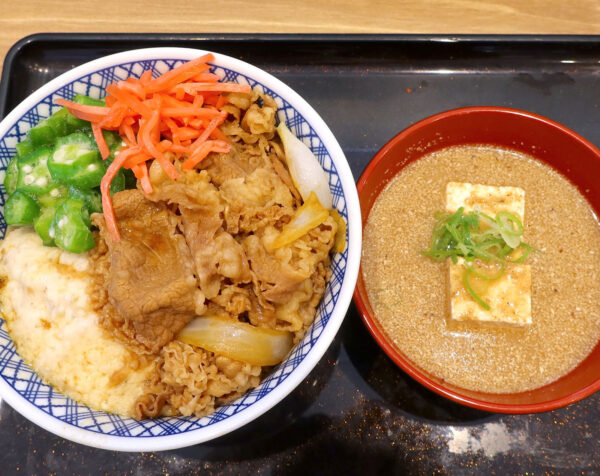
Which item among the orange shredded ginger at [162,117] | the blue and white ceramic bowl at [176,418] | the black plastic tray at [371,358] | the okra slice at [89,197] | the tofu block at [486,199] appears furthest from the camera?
the tofu block at [486,199]

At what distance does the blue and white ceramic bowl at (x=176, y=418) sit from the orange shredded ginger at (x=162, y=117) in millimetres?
56

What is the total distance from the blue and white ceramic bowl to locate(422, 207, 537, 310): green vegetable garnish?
25.0 inches

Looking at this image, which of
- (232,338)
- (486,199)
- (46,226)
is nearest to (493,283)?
(486,199)

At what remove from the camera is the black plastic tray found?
71.8 inches

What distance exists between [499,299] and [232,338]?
1.11 meters

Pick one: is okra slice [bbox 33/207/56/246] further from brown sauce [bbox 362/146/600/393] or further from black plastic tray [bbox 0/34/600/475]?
brown sauce [bbox 362/146/600/393]

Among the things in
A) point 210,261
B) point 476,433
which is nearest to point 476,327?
point 476,433

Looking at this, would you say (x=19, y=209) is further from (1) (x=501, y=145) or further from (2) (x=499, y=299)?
(1) (x=501, y=145)

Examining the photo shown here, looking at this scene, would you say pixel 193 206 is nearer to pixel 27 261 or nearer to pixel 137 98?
pixel 137 98

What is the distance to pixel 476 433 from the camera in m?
1.86

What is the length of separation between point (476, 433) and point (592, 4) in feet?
7.05

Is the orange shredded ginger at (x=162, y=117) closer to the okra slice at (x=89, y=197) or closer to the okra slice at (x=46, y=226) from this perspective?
the okra slice at (x=89, y=197)

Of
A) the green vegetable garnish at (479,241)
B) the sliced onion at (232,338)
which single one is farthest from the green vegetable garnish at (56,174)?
the green vegetable garnish at (479,241)

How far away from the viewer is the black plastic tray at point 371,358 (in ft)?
5.98
